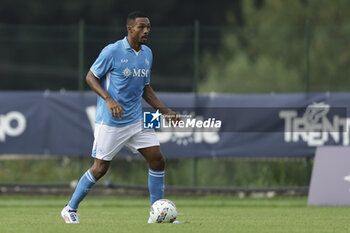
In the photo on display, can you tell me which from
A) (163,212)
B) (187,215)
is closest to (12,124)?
(187,215)

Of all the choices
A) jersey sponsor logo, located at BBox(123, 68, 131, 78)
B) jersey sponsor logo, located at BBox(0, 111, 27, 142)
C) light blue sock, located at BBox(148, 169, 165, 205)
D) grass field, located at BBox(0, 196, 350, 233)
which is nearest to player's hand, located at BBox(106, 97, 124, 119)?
jersey sponsor logo, located at BBox(123, 68, 131, 78)

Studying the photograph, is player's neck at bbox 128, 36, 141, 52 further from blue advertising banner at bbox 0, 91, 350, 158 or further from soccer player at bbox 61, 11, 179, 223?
blue advertising banner at bbox 0, 91, 350, 158

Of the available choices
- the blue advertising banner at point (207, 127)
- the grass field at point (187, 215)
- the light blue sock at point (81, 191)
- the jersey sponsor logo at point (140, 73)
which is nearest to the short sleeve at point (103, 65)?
the jersey sponsor logo at point (140, 73)

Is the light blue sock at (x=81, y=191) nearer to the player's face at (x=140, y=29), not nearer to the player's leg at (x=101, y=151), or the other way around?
the player's leg at (x=101, y=151)

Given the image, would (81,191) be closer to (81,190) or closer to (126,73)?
(81,190)

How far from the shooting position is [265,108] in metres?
18.1

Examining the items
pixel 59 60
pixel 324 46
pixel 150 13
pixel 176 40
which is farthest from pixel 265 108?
pixel 150 13

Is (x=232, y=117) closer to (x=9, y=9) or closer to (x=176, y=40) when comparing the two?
(x=176, y=40)

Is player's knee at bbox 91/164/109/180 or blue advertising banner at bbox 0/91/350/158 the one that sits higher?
blue advertising banner at bbox 0/91/350/158

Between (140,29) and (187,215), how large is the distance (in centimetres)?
330

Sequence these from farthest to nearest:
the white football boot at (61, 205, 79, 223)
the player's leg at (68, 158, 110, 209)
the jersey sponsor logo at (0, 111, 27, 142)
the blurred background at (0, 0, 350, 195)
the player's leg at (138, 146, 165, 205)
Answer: the blurred background at (0, 0, 350, 195) < the jersey sponsor logo at (0, 111, 27, 142) < the player's leg at (138, 146, 165, 205) < the player's leg at (68, 158, 110, 209) < the white football boot at (61, 205, 79, 223)

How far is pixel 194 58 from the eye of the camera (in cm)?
1908

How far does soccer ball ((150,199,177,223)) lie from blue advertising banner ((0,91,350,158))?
658cm

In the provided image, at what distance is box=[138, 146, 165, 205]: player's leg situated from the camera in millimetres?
11742
